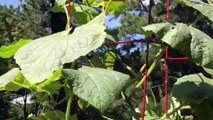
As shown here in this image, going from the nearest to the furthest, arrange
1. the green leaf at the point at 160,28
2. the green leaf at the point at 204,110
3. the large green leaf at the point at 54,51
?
the large green leaf at the point at 54,51, the green leaf at the point at 160,28, the green leaf at the point at 204,110

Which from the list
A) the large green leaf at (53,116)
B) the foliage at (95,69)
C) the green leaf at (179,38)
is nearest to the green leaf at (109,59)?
the foliage at (95,69)

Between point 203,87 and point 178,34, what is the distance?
17 cm

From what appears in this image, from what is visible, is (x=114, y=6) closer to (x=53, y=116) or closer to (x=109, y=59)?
(x=109, y=59)

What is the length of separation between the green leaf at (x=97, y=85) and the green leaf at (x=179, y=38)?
0.10 m

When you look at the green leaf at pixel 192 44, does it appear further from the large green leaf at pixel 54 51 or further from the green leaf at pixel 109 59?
the green leaf at pixel 109 59

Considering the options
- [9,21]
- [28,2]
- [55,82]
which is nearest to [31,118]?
[55,82]

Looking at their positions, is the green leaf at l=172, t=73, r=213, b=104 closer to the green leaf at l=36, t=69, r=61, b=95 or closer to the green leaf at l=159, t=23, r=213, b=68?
the green leaf at l=159, t=23, r=213, b=68

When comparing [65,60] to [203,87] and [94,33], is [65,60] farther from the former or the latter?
[203,87]

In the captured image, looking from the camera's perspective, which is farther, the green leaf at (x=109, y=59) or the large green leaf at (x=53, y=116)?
the green leaf at (x=109, y=59)

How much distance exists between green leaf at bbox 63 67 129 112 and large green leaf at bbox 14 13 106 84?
4 cm

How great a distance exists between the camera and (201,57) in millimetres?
859

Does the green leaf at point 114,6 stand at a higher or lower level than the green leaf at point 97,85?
lower

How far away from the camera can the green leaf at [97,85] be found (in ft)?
2.50

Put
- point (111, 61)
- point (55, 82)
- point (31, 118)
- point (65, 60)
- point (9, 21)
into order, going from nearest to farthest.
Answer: point (65, 60) < point (55, 82) < point (31, 118) < point (111, 61) < point (9, 21)
